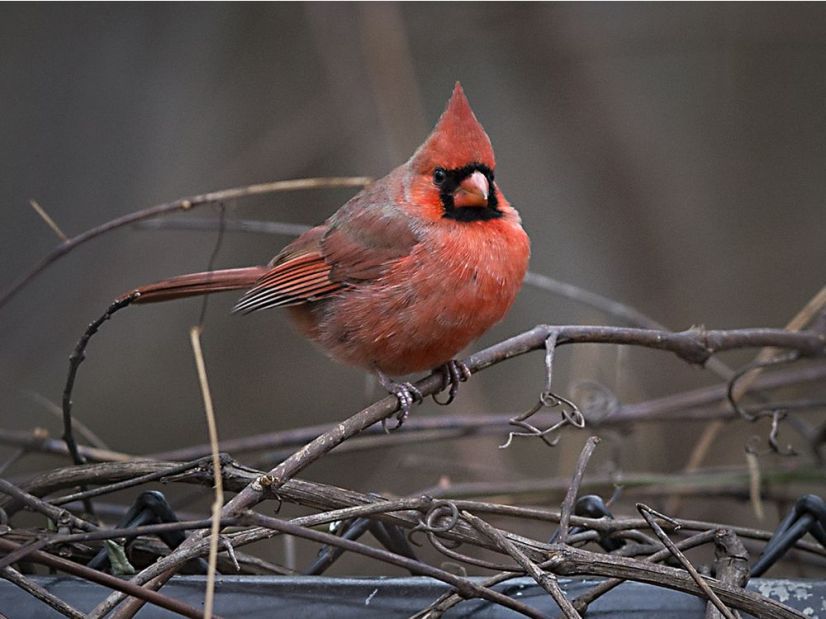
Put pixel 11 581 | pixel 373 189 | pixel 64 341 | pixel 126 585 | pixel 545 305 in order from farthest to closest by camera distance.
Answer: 1. pixel 545 305
2. pixel 64 341
3. pixel 373 189
4. pixel 11 581
5. pixel 126 585

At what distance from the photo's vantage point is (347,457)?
4.96 m

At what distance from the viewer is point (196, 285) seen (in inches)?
97.4

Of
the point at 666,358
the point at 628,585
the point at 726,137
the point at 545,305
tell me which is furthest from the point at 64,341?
the point at 628,585

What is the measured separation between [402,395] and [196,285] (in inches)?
24.9

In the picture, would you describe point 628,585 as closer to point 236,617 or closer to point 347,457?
point 236,617

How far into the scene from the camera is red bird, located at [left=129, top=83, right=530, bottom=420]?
2461mm

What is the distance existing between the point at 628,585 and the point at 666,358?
3591mm

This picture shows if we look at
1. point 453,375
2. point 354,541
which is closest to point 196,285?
point 453,375

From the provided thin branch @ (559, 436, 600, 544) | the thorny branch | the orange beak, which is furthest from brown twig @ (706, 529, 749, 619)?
the orange beak

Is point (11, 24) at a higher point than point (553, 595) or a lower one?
higher

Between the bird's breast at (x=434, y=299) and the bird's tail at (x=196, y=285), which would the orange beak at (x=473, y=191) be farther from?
the bird's tail at (x=196, y=285)

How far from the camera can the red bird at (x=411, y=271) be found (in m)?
2.46

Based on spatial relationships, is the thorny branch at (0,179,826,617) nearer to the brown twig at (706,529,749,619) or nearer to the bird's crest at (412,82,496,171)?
the brown twig at (706,529,749,619)

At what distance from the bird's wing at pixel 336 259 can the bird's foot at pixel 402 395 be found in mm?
254
